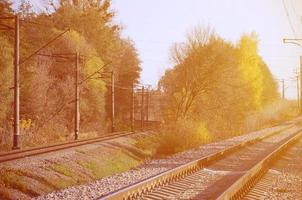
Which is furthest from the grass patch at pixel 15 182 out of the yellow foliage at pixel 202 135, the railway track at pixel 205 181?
the yellow foliage at pixel 202 135

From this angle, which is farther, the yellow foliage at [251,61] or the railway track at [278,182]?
the yellow foliage at [251,61]

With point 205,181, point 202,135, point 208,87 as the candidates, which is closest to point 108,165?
point 205,181

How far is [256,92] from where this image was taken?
6347 centimetres

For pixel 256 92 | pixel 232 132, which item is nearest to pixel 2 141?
pixel 232 132

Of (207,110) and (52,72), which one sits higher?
(52,72)

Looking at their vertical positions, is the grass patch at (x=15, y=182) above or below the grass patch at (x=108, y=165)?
above

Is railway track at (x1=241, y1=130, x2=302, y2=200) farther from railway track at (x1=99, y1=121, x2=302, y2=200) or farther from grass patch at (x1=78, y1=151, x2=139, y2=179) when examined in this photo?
grass patch at (x1=78, y1=151, x2=139, y2=179)

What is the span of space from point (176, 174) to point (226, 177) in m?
1.99

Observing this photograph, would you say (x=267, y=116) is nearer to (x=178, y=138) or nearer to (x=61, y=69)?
(x=61, y=69)

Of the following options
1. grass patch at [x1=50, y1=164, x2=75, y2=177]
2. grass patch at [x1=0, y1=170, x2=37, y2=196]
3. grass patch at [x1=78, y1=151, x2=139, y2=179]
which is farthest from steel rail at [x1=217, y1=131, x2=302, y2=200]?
grass patch at [x1=50, y1=164, x2=75, y2=177]

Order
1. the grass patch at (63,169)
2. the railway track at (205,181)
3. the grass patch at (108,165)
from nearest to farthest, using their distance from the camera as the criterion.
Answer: the railway track at (205,181) < the grass patch at (63,169) < the grass patch at (108,165)

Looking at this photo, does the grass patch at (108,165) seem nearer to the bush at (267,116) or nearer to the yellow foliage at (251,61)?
the bush at (267,116)

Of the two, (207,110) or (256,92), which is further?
(256,92)

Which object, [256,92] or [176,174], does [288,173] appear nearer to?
[176,174]
